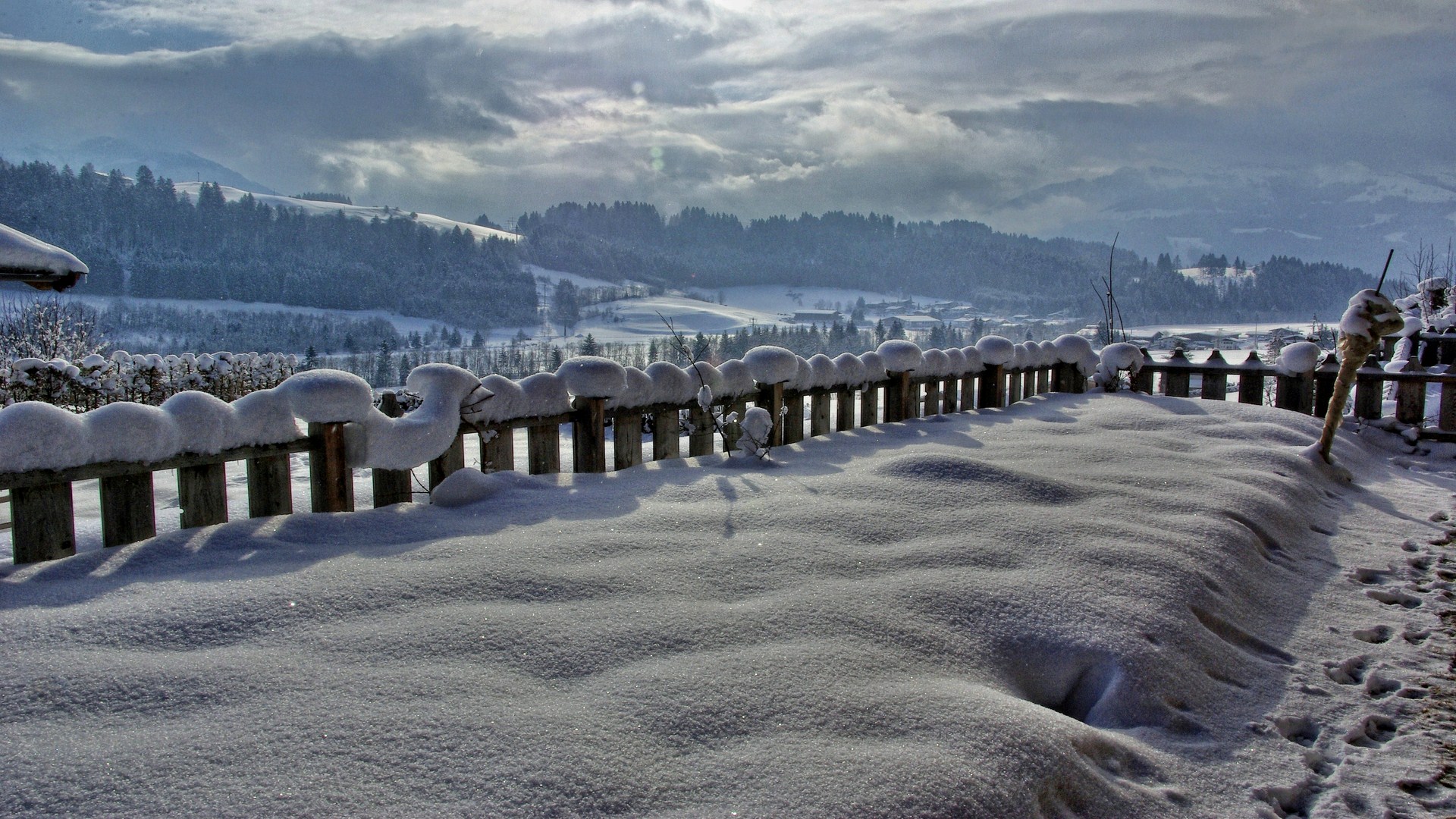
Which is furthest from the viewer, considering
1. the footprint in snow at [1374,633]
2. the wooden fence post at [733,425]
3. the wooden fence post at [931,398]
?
the wooden fence post at [931,398]

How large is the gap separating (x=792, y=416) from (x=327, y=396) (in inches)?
123

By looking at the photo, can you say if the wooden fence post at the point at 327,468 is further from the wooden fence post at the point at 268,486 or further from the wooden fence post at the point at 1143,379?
the wooden fence post at the point at 1143,379

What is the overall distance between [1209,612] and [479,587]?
103 inches

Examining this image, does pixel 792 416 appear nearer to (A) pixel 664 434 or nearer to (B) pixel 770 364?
(B) pixel 770 364

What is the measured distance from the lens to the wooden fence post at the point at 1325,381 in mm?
7504

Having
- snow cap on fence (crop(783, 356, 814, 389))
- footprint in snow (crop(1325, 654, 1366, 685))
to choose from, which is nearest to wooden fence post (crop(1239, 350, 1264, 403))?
snow cap on fence (crop(783, 356, 814, 389))

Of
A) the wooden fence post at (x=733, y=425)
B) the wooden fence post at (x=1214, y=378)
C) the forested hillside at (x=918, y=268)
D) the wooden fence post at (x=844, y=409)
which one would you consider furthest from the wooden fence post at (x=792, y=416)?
the forested hillside at (x=918, y=268)

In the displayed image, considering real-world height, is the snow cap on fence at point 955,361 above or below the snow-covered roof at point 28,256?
below

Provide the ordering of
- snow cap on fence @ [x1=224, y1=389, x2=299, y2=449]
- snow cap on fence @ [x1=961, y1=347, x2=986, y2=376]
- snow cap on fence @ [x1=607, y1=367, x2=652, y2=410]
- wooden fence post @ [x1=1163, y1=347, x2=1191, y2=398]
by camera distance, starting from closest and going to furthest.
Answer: snow cap on fence @ [x1=224, y1=389, x2=299, y2=449] < snow cap on fence @ [x1=607, y1=367, x2=652, y2=410] < snow cap on fence @ [x1=961, y1=347, x2=986, y2=376] < wooden fence post @ [x1=1163, y1=347, x2=1191, y2=398]

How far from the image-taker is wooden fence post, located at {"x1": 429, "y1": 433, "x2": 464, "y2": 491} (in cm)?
382

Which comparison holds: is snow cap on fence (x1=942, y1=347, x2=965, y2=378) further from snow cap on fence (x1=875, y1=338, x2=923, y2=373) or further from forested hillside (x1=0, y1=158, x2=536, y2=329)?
forested hillside (x1=0, y1=158, x2=536, y2=329)

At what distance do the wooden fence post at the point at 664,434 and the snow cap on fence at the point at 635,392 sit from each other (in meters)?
0.17

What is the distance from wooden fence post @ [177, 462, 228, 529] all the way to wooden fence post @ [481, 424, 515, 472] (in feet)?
3.78

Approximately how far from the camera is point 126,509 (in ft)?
9.69
